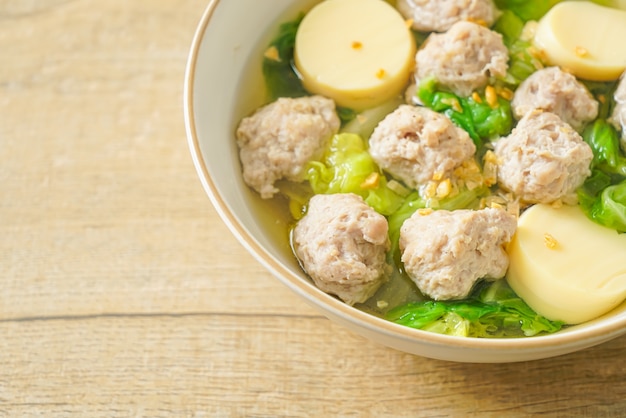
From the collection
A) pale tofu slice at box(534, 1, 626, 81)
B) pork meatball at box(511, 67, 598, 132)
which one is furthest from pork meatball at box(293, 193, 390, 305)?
pale tofu slice at box(534, 1, 626, 81)

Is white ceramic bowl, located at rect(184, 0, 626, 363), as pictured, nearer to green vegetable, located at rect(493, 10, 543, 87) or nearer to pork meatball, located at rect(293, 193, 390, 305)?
pork meatball, located at rect(293, 193, 390, 305)

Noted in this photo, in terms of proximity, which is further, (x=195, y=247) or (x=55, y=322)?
(x=195, y=247)

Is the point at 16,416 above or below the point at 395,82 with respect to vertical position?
below

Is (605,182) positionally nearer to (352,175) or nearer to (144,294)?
(352,175)

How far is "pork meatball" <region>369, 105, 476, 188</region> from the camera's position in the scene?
213cm

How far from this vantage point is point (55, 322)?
2318 millimetres

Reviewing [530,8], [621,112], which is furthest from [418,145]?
[530,8]

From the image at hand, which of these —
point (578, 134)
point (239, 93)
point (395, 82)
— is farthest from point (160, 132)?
point (578, 134)

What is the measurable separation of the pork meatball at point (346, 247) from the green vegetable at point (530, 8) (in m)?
1.04

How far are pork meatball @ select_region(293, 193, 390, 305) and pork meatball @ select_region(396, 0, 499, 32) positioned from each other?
31.4 inches

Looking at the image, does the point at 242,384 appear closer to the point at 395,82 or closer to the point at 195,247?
the point at 195,247

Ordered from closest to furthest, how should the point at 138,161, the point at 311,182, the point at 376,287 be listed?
the point at 376,287
the point at 311,182
the point at 138,161

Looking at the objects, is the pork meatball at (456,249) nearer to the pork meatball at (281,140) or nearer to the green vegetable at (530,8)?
the pork meatball at (281,140)

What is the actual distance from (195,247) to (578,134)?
134 cm
